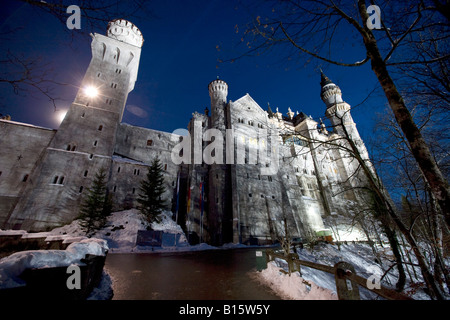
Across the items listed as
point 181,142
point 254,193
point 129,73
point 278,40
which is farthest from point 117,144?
point 278,40

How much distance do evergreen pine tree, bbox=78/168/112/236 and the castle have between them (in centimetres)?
168

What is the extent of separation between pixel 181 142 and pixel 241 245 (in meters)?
20.6

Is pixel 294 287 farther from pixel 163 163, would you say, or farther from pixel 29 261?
pixel 163 163

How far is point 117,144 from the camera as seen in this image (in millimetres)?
28734

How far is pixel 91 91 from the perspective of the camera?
26844 mm

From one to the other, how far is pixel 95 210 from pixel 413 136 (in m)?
23.4

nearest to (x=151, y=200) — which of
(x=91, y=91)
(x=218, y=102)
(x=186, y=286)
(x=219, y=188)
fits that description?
(x=219, y=188)

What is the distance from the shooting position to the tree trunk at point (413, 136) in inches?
99.3

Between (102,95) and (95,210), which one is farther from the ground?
(102,95)

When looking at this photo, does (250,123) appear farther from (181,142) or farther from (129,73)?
(129,73)

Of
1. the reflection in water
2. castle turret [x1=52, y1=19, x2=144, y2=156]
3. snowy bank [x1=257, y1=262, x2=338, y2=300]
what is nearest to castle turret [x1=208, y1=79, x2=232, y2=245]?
castle turret [x1=52, y1=19, x2=144, y2=156]

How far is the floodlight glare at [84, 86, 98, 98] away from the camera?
86.6 ft

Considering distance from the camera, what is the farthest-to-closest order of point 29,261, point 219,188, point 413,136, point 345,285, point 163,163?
1. point 163,163
2. point 219,188
3. point 345,285
4. point 29,261
5. point 413,136

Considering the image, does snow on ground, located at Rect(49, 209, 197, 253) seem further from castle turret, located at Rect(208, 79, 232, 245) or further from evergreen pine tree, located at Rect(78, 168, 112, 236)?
castle turret, located at Rect(208, 79, 232, 245)
